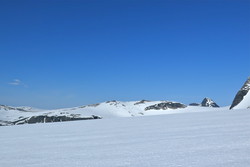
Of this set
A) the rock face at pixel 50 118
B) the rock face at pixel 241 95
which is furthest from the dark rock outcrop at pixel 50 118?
the rock face at pixel 241 95

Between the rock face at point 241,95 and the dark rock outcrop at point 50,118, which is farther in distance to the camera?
the dark rock outcrop at point 50,118

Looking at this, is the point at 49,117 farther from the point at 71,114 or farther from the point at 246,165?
the point at 246,165

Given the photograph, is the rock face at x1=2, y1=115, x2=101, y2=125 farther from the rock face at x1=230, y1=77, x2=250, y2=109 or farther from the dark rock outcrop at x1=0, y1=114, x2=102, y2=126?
the rock face at x1=230, y1=77, x2=250, y2=109

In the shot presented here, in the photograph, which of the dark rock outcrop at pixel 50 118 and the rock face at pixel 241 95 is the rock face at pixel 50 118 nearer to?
the dark rock outcrop at pixel 50 118

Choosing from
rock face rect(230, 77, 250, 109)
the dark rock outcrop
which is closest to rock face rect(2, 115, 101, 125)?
the dark rock outcrop

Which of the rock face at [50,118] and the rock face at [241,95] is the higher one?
the rock face at [241,95]

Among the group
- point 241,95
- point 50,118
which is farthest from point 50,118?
point 241,95

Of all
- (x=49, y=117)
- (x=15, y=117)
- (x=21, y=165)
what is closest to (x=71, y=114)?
(x=49, y=117)

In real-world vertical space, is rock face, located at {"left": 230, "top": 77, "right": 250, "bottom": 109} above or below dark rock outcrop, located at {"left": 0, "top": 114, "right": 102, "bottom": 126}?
above

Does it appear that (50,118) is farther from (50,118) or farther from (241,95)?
(241,95)

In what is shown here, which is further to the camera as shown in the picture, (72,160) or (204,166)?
(72,160)

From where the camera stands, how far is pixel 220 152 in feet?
19.1

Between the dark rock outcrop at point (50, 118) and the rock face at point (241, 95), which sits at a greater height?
the rock face at point (241, 95)

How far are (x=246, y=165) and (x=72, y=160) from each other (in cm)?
408
